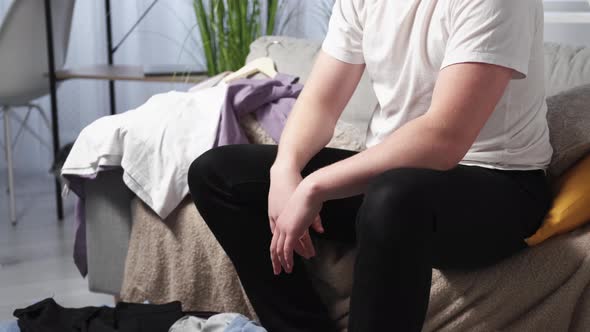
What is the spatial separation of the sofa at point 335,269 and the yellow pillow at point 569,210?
0.06ft

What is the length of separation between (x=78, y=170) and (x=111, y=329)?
18.3 inches

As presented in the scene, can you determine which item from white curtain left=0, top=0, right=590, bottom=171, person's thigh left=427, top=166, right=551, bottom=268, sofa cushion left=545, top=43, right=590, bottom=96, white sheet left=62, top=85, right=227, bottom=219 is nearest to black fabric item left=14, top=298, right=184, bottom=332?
white sheet left=62, top=85, right=227, bottom=219

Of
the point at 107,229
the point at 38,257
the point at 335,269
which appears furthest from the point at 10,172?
the point at 335,269

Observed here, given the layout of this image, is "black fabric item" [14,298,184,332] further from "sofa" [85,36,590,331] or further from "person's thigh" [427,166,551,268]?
"person's thigh" [427,166,551,268]

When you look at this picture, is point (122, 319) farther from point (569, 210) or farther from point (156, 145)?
Answer: point (569, 210)

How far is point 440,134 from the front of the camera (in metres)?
1.24

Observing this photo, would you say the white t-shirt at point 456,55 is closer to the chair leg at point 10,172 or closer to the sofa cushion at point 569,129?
the sofa cushion at point 569,129

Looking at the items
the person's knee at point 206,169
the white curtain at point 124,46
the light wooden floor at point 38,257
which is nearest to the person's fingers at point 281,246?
the person's knee at point 206,169

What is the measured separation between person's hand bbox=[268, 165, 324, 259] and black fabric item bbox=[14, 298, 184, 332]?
39 centimetres

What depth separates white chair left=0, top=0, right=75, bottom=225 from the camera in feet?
9.55

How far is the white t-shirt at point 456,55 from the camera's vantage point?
125 centimetres

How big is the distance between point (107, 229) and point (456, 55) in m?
1.05

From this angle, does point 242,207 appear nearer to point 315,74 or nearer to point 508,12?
point 315,74

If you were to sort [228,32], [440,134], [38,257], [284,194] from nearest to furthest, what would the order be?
[440,134], [284,194], [38,257], [228,32]
